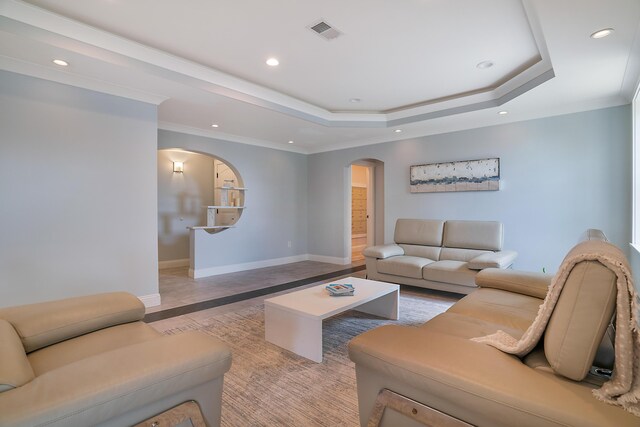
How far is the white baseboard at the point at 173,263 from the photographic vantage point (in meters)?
6.07

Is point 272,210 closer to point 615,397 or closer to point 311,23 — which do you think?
point 311,23

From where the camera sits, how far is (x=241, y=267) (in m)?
5.67

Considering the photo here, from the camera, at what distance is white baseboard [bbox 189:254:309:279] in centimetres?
510

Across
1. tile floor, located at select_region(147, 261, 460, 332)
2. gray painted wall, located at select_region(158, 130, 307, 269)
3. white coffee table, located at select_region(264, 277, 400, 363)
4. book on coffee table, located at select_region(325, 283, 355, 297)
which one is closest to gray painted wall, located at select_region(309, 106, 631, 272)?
Answer: tile floor, located at select_region(147, 261, 460, 332)

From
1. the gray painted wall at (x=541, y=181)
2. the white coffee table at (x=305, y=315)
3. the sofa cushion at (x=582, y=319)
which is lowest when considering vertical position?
the white coffee table at (x=305, y=315)

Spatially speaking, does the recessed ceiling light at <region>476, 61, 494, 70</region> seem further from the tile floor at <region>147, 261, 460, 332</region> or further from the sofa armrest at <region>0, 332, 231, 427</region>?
the sofa armrest at <region>0, 332, 231, 427</region>

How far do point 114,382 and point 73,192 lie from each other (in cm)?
288

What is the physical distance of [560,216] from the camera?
394 cm

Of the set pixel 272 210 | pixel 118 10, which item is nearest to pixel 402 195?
pixel 272 210

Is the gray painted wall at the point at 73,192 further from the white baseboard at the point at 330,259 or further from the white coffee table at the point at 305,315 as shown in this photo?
the white baseboard at the point at 330,259

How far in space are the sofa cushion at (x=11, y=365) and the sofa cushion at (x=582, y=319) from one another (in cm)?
165

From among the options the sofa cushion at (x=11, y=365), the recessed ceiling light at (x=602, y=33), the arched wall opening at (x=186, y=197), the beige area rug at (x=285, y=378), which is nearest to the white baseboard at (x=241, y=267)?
the arched wall opening at (x=186, y=197)

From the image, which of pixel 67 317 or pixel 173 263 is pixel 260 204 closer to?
pixel 173 263

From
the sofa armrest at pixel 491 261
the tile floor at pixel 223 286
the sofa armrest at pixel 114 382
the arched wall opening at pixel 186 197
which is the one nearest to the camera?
the sofa armrest at pixel 114 382
